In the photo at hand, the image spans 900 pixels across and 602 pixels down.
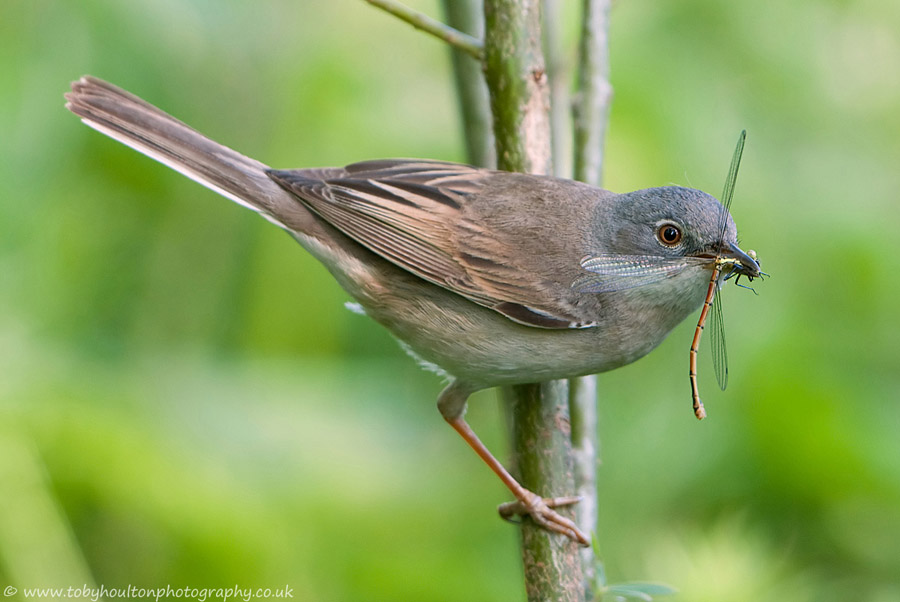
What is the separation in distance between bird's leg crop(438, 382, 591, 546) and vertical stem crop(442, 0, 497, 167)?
100 centimetres

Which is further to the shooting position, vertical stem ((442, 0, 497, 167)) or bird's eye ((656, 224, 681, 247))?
vertical stem ((442, 0, 497, 167))

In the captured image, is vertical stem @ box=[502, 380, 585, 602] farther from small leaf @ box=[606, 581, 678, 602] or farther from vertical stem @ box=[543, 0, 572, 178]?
vertical stem @ box=[543, 0, 572, 178]

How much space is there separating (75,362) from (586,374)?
2145mm

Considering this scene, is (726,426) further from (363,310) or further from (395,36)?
(395,36)

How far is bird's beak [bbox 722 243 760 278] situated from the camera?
9.79ft

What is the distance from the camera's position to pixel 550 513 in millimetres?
2996

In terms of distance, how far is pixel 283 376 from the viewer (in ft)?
13.3

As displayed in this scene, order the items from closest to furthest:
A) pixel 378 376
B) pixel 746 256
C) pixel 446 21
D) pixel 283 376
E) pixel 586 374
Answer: pixel 746 256, pixel 586 374, pixel 446 21, pixel 283 376, pixel 378 376

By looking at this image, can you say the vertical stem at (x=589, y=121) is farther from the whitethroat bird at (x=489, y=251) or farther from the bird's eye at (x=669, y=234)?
the bird's eye at (x=669, y=234)

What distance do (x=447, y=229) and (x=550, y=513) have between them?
48.6 inches

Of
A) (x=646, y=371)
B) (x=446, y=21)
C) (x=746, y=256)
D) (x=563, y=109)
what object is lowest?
(x=646, y=371)

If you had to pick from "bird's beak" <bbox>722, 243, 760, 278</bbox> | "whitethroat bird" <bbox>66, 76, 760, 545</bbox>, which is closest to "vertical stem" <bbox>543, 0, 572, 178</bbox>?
"whitethroat bird" <bbox>66, 76, 760, 545</bbox>

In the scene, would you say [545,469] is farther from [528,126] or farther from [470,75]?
[470,75]

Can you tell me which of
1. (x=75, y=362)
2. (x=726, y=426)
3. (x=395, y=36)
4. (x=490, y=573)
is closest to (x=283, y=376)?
(x=75, y=362)
